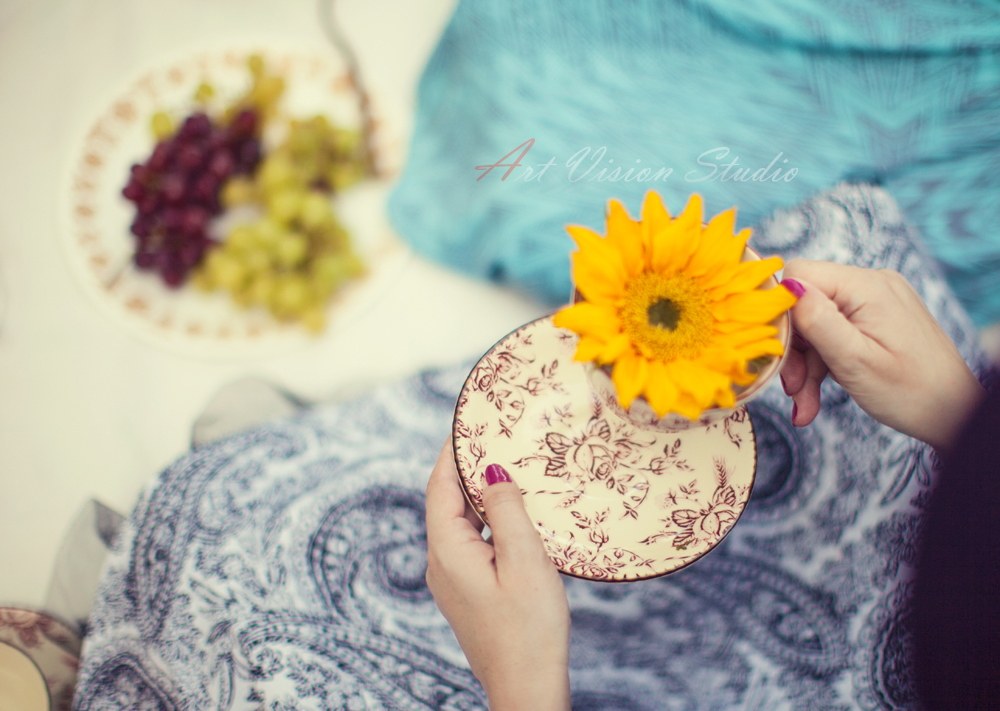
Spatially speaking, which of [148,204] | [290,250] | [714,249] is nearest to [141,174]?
[148,204]

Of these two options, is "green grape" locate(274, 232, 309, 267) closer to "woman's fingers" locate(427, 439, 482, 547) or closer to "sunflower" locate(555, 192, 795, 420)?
"woman's fingers" locate(427, 439, 482, 547)

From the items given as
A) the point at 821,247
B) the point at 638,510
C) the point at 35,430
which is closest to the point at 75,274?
the point at 35,430

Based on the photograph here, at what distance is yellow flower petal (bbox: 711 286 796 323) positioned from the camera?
35cm

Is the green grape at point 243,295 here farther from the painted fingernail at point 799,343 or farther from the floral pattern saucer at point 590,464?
the painted fingernail at point 799,343

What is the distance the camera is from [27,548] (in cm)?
69

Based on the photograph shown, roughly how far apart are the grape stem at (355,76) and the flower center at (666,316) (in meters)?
0.69

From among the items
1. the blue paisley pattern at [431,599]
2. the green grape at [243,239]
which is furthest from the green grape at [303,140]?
the blue paisley pattern at [431,599]

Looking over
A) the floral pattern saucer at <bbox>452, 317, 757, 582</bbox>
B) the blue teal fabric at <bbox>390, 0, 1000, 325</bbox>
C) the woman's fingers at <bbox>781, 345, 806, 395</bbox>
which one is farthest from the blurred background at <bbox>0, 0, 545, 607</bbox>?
the woman's fingers at <bbox>781, 345, 806, 395</bbox>

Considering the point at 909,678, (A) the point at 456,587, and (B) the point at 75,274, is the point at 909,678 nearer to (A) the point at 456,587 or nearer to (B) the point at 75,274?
(A) the point at 456,587

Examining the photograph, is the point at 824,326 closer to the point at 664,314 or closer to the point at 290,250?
the point at 664,314

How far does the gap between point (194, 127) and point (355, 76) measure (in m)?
0.28

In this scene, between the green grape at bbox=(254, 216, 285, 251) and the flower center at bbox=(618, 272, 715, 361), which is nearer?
the flower center at bbox=(618, 272, 715, 361)

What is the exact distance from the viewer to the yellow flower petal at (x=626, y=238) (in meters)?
0.34

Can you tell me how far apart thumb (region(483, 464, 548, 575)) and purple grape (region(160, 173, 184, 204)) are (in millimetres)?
694
